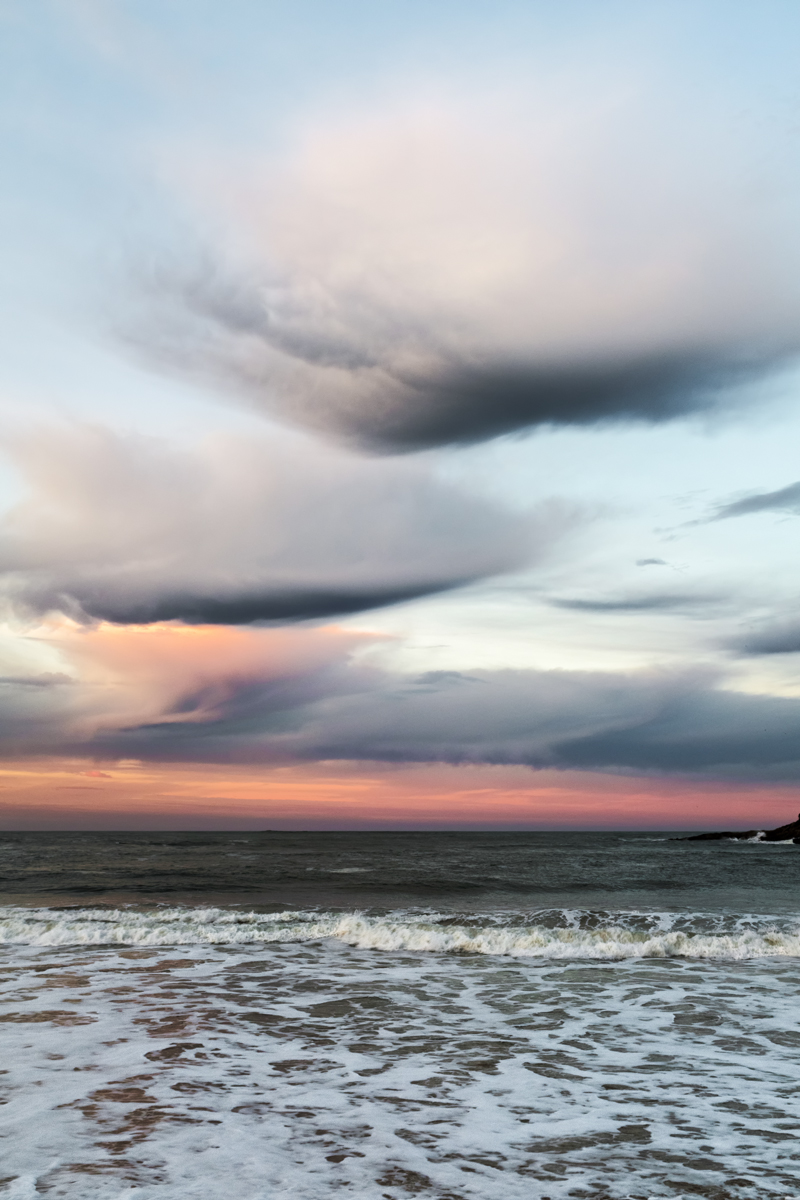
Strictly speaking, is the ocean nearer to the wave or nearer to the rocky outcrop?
the wave

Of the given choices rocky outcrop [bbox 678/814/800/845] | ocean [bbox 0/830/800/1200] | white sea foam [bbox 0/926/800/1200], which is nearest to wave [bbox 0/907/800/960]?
ocean [bbox 0/830/800/1200]

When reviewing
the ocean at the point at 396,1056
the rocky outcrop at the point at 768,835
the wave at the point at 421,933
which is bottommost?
the rocky outcrop at the point at 768,835

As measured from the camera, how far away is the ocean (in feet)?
26.6

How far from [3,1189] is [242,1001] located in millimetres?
9391

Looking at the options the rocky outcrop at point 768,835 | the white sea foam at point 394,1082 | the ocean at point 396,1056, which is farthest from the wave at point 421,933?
the rocky outcrop at point 768,835

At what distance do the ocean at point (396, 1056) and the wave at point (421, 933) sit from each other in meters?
0.12

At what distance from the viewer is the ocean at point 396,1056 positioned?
810 cm

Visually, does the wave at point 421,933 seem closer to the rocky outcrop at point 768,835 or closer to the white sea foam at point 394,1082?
the white sea foam at point 394,1082

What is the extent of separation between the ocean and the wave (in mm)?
118

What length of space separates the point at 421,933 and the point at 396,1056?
42.6 ft

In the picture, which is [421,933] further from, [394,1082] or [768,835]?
[768,835]

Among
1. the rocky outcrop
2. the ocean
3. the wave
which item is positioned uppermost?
the ocean

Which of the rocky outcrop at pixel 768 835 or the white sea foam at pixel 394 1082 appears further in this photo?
the rocky outcrop at pixel 768 835

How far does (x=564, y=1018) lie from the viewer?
607 inches
